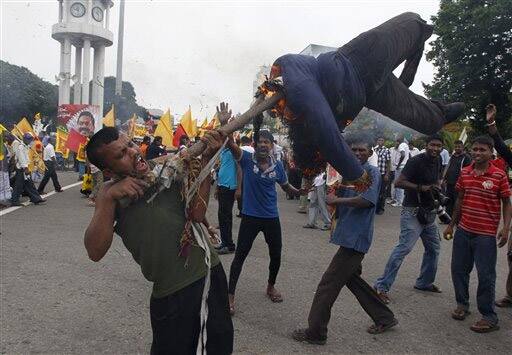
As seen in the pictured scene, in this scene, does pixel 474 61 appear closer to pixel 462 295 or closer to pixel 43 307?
pixel 462 295

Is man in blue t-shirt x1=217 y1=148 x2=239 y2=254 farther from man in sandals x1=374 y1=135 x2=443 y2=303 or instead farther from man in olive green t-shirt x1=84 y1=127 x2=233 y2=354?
man in olive green t-shirt x1=84 y1=127 x2=233 y2=354

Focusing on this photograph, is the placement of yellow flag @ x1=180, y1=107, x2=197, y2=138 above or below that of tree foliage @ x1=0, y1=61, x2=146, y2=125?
below

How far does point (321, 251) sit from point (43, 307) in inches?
157

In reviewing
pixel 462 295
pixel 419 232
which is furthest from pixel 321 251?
pixel 462 295

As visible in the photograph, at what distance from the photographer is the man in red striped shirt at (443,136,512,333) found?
14.9 feet

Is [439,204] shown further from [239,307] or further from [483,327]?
[239,307]

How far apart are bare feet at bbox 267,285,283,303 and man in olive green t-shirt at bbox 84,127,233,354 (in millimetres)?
2503

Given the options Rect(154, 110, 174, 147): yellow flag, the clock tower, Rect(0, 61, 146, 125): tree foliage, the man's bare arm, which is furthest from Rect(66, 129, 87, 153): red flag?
the clock tower

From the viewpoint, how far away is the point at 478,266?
460 cm

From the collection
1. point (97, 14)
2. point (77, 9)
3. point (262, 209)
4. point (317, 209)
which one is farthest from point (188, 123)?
point (97, 14)

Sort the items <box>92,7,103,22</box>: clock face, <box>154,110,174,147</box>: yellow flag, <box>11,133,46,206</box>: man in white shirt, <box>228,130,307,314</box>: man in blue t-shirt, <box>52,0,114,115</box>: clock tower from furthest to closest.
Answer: <box>92,7,103,22</box>: clock face
<box>52,0,114,115</box>: clock tower
<box>154,110,174,147</box>: yellow flag
<box>11,133,46,206</box>: man in white shirt
<box>228,130,307,314</box>: man in blue t-shirt

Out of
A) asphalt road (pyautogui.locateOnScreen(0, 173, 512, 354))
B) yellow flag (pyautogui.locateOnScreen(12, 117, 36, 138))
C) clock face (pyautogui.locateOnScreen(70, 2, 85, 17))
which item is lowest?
asphalt road (pyautogui.locateOnScreen(0, 173, 512, 354))

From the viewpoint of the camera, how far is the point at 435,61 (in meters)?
25.5

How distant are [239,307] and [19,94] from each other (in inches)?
1655
